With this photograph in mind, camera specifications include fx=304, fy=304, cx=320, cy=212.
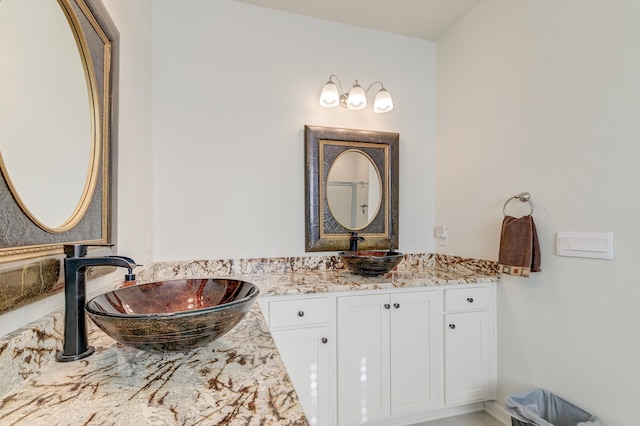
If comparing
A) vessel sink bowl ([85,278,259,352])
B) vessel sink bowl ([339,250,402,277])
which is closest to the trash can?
vessel sink bowl ([339,250,402,277])

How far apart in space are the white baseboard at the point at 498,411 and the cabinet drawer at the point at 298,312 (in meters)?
1.25

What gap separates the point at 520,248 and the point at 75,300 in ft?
6.27

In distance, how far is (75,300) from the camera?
749 mm

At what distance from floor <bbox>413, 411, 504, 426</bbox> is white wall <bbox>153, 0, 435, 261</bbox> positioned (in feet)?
4.49

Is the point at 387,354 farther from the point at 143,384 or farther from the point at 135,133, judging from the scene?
the point at 135,133

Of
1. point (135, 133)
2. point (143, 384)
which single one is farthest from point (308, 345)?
point (135, 133)

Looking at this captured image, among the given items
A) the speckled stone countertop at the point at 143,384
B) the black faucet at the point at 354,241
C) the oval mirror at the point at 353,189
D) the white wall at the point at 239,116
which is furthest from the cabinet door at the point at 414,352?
the speckled stone countertop at the point at 143,384

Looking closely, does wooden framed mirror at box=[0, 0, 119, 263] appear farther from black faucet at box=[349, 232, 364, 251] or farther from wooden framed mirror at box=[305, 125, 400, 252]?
black faucet at box=[349, 232, 364, 251]

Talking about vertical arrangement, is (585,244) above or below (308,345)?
above

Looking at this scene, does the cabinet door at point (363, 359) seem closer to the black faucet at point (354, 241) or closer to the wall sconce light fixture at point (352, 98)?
the black faucet at point (354, 241)

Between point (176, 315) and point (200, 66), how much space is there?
6.11 feet

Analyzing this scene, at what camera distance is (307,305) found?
1.64 metres

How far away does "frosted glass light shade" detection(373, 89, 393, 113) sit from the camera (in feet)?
7.24

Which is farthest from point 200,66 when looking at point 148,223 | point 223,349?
point 223,349
